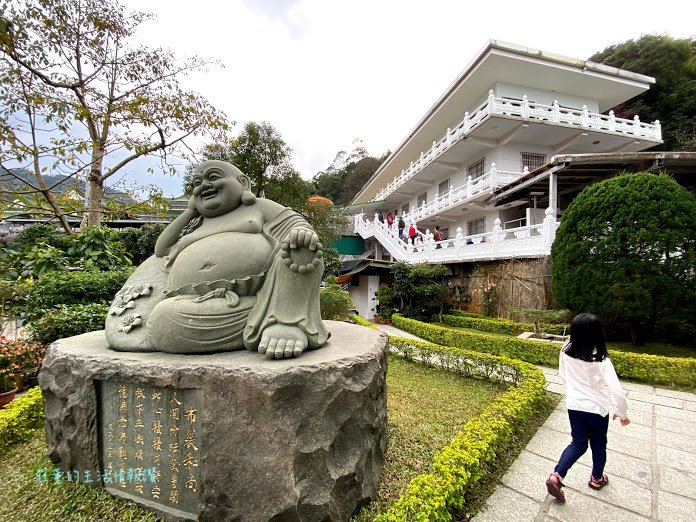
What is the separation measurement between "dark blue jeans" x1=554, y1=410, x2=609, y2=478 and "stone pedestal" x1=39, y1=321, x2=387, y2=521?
56.8 inches

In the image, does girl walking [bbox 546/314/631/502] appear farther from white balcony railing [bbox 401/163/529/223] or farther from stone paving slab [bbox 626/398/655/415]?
white balcony railing [bbox 401/163/529/223]

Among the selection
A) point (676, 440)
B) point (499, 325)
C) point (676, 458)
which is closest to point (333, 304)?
point (499, 325)

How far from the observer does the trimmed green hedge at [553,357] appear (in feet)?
17.9

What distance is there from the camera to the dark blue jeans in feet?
8.30

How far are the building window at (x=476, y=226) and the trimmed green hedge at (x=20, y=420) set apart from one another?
1543 cm

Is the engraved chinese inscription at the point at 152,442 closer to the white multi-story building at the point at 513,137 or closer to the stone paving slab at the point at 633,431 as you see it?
the stone paving slab at the point at 633,431

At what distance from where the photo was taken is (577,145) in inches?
572

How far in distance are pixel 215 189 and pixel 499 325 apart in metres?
8.92

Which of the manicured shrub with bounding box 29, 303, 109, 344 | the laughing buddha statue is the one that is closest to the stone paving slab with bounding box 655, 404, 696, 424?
the laughing buddha statue

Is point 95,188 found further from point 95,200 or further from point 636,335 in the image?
point 636,335

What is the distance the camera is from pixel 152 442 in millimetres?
2365

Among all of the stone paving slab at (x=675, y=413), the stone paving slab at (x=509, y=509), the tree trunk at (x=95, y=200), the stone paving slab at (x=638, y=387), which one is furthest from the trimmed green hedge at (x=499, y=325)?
the tree trunk at (x=95, y=200)

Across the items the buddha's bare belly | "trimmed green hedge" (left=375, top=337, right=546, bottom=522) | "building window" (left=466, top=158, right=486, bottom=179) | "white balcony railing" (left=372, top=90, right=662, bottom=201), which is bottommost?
"trimmed green hedge" (left=375, top=337, right=546, bottom=522)

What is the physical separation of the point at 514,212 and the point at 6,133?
15525 mm
